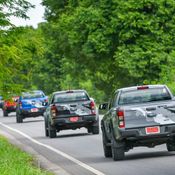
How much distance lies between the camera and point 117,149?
20.3 metres

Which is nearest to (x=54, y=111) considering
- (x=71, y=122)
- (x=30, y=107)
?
(x=71, y=122)

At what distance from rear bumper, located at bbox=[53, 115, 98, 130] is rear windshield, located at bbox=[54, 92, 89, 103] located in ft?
Answer: 2.51

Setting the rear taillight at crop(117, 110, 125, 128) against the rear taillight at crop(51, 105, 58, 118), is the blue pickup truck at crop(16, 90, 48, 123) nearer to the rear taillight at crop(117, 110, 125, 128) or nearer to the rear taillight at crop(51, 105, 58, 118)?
the rear taillight at crop(51, 105, 58, 118)

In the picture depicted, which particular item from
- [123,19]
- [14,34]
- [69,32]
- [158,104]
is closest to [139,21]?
[123,19]

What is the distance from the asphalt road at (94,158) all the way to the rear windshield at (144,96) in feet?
4.15

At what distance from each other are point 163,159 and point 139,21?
36997mm

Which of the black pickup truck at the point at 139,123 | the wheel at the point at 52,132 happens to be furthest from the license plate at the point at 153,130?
the wheel at the point at 52,132

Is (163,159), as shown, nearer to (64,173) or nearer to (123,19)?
(64,173)

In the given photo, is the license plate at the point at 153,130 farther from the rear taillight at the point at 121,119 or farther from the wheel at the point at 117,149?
the wheel at the point at 117,149

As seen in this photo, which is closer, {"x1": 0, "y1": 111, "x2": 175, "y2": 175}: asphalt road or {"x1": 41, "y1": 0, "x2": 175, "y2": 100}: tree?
{"x1": 0, "y1": 111, "x2": 175, "y2": 175}: asphalt road

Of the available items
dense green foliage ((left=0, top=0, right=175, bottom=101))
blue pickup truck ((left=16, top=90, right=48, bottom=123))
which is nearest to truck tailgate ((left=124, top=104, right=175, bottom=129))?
blue pickup truck ((left=16, top=90, right=48, bottom=123))

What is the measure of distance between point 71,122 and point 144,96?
11775mm

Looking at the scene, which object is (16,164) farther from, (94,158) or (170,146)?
(170,146)

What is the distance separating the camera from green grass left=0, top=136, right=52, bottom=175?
16.3 m
